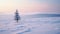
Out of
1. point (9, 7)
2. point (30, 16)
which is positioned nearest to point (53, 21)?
point (30, 16)

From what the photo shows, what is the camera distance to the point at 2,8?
1489 mm

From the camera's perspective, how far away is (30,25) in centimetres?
148

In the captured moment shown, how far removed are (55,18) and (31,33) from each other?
44 centimetres

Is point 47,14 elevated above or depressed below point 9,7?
below

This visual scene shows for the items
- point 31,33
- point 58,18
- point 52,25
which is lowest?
point 31,33

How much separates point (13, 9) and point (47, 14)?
53cm

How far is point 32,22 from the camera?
1.49m

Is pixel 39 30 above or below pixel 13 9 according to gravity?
below

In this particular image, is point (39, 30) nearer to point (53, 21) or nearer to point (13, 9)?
point (53, 21)

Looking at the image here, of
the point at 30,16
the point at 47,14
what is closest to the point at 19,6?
the point at 30,16

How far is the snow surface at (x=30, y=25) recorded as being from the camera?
146cm

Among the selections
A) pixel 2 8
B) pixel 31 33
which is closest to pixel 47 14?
pixel 31 33

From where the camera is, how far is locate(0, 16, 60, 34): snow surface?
4.81 feet

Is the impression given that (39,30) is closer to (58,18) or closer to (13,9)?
(58,18)
